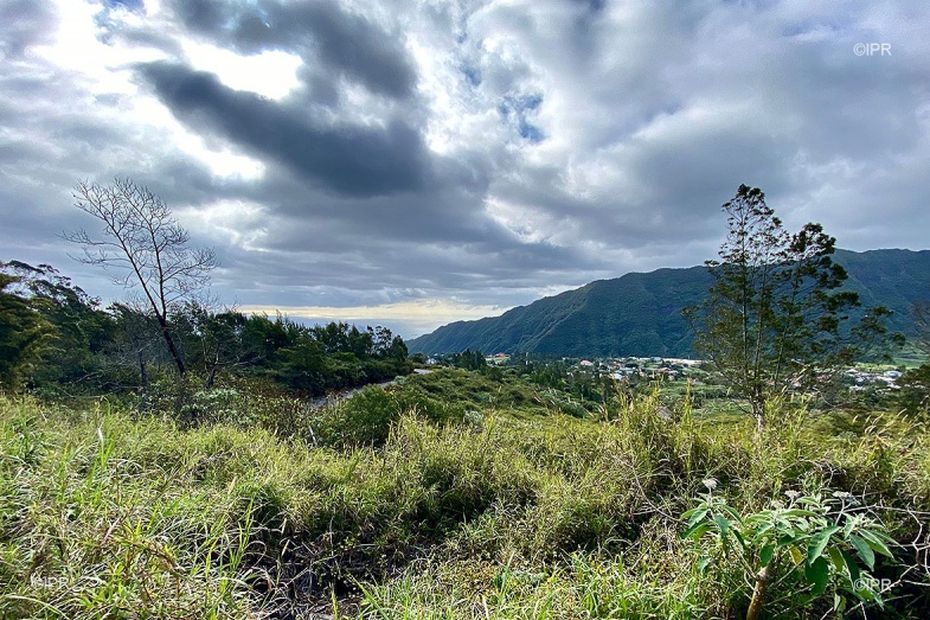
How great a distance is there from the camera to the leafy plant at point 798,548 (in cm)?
132

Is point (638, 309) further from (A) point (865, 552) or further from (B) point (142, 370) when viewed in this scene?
(A) point (865, 552)

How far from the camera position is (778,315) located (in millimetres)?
13039

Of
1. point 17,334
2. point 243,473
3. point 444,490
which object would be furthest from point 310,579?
point 17,334

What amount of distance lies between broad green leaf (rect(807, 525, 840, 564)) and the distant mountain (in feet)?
432

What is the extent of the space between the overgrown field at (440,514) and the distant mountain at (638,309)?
12979 cm

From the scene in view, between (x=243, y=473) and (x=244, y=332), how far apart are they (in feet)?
77.7

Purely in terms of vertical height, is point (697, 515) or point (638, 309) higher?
point (638, 309)

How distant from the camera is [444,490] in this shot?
369 cm

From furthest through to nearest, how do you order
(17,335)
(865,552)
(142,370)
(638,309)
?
(638,309) → (17,335) → (142,370) → (865,552)

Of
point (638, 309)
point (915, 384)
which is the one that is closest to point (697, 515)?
point (915, 384)

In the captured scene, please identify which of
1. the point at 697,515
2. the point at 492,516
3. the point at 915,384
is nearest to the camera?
the point at 697,515

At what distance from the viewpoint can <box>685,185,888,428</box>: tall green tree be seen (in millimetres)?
12188

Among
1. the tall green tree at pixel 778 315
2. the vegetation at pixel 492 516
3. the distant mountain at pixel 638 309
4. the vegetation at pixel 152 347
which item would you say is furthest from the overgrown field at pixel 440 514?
the distant mountain at pixel 638 309

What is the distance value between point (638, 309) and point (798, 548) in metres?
170
